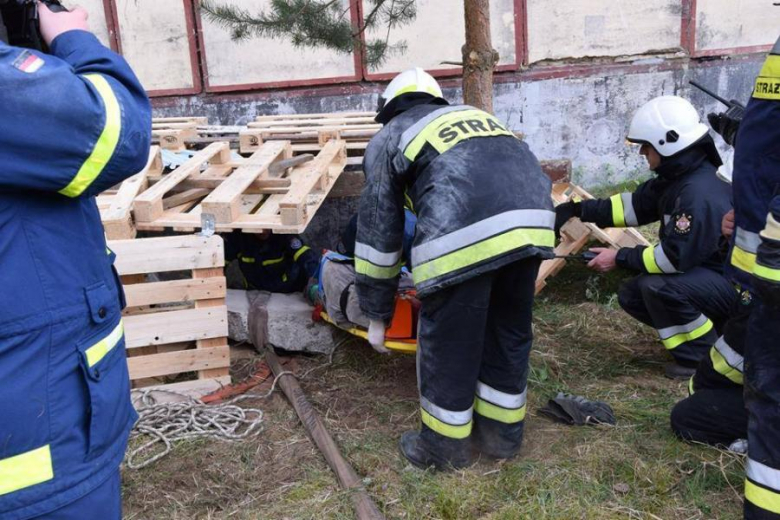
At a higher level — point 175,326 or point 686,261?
point 686,261

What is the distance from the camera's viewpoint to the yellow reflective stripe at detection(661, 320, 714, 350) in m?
3.87

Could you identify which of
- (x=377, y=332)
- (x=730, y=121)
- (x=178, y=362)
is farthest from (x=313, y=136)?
(x=730, y=121)

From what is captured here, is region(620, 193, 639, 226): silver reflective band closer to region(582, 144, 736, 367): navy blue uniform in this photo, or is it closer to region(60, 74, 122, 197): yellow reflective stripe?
region(582, 144, 736, 367): navy blue uniform

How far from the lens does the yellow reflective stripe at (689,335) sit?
387cm

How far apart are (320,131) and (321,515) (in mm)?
3312

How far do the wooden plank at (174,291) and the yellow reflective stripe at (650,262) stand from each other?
7.69 feet

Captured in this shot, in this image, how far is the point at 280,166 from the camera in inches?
191

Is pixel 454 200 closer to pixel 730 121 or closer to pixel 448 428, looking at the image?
pixel 448 428

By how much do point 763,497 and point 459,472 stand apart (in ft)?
3.84

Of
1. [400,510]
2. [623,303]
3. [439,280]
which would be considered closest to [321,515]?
[400,510]

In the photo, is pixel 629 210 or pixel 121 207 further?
pixel 629 210

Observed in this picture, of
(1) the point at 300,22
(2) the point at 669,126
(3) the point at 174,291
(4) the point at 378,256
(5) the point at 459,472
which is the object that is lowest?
(5) the point at 459,472

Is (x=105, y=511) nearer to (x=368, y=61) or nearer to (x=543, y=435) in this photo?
(x=543, y=435)

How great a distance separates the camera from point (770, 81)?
88.7 inches
